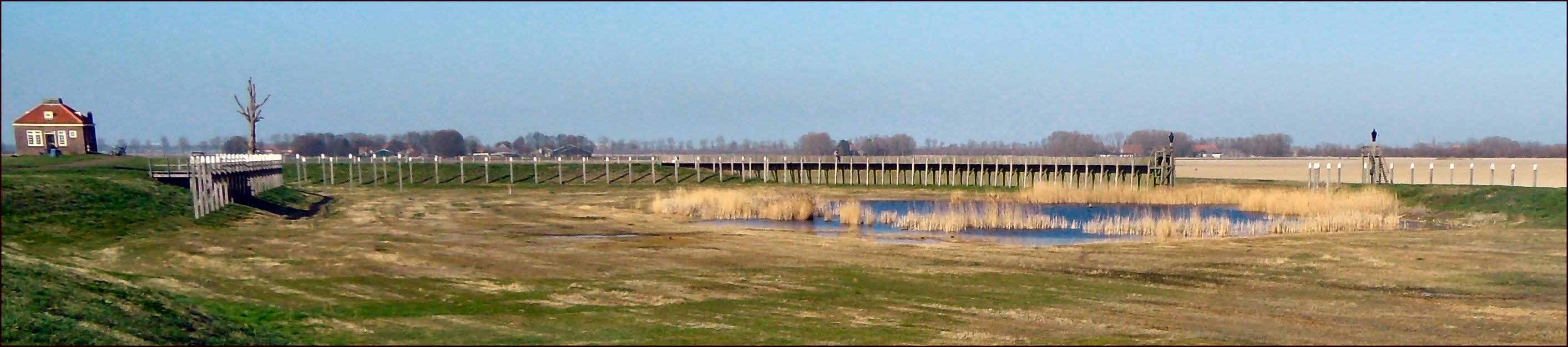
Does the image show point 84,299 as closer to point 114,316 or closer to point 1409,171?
point 114,316

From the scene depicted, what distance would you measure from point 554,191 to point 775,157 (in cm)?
1566

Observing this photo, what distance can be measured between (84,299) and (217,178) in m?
18.5

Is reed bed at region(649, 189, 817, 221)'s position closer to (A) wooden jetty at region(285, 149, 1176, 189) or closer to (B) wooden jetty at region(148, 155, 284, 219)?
(B) wooden jetty at region(148, 155, 284, 219)

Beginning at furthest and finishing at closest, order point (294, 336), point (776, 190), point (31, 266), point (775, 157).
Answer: point (775, 157)
point (776, 190)
point (31, 266)
point (294, 336)

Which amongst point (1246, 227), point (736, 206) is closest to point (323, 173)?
point (736, 206)

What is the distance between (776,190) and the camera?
44.7 m

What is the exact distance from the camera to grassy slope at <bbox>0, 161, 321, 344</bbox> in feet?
30.5

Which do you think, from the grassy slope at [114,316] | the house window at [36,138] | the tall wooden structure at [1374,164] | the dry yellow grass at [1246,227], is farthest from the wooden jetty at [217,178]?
the tall wooden structure at [1374,164]

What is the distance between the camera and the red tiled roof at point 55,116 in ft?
155

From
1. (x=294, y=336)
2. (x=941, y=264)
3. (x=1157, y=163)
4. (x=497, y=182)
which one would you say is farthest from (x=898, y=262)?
(x=497, y=182)

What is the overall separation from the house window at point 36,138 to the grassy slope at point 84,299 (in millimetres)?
31316

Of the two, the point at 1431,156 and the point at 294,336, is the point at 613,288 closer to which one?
the point at 294,336

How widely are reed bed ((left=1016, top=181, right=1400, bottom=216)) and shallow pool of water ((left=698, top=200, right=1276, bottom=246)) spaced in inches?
25.7

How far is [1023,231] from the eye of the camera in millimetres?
25844
